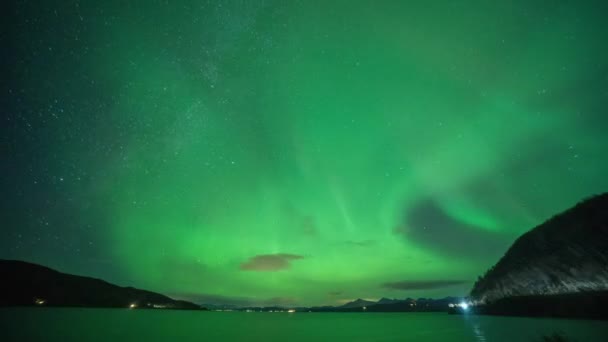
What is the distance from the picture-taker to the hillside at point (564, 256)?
2638 inches

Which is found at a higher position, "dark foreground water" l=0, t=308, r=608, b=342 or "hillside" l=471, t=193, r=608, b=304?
"hillside" l=471, t=193, r=608, b=304

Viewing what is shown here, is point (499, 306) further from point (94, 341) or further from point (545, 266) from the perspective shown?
point (94, 341)

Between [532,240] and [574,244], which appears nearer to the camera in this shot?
[574,244]

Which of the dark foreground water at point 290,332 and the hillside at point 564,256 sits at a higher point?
the hillside at point 564,256

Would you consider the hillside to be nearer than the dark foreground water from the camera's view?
No

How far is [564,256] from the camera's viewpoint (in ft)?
251

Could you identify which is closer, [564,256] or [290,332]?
[564,256]

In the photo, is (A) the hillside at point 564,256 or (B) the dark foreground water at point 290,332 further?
(A) the hillside at point 564,256

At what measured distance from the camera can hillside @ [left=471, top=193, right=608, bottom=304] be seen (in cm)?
6700

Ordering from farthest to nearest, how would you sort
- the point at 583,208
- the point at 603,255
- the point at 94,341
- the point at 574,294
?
the point at 583,208, the point at 574,294, the point at 603,255, the point at 94,341

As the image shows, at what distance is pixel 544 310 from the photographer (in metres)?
81.4

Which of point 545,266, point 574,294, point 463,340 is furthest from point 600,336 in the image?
point 545,266

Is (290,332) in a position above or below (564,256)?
below

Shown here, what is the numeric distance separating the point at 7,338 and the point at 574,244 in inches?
3929
